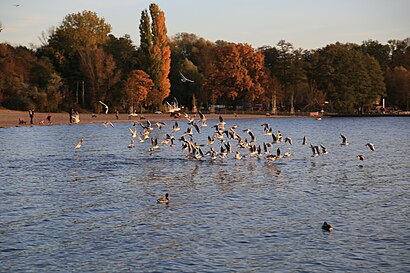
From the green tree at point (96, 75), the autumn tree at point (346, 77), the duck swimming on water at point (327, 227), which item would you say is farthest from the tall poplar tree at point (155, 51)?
the duck swimming on water at point (327, 227)

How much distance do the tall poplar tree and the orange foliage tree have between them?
13.4m

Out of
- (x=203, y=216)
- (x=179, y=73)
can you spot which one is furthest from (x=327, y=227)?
(x=179, y=73)

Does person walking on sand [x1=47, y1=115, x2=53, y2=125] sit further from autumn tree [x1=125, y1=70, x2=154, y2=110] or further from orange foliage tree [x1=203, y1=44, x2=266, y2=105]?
orange foliage tree [x1=203, y1=44, x2=266, y2=105]

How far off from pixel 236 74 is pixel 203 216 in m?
101

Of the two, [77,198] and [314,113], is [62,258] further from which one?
[314,113]

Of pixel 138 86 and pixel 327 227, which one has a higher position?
pixel 138 86

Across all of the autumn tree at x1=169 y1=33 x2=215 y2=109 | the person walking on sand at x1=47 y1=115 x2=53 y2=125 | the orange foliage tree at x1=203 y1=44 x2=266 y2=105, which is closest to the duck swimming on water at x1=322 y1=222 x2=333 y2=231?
the person walking on sand at x1=47 y1=115 x2=53 y2=125

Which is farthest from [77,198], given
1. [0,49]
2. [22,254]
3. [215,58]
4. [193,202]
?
[215,58]

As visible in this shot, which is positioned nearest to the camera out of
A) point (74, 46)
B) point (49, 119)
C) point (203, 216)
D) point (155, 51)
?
point (203, 216)

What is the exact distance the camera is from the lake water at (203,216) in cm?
1600

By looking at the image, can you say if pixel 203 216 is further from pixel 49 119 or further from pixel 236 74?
pixel 236 74

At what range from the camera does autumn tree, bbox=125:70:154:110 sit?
4200 inches

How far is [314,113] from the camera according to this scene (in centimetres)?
13762

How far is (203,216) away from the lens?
69.6ft
